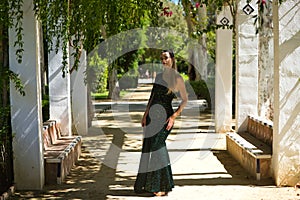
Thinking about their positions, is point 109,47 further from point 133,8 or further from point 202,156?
point 202,156

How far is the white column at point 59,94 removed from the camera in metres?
10.7

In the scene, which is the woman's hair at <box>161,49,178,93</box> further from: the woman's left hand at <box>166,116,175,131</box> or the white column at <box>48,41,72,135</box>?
the white column at <box>48,41,72,135</box>

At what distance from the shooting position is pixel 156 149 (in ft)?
23.1

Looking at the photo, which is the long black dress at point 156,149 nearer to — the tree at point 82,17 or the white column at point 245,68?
the tree at point 82,17

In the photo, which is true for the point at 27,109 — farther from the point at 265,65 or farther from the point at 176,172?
the point at 265,65

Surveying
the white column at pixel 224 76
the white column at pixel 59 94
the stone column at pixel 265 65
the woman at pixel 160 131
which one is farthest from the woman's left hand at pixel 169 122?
the stone column at pixel 265 65

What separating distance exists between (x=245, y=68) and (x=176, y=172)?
12.0ft

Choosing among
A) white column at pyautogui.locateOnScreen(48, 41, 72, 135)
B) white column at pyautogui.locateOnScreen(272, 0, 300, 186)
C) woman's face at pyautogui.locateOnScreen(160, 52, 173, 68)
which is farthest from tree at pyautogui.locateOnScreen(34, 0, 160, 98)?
white column at pyautogui.locateOnScreen(48, 41, 72, 135)

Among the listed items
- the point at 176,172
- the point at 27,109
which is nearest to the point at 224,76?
the point at 176,172

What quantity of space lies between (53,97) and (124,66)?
21682 millimetres

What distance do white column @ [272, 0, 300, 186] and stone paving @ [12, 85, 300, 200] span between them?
0.32 m

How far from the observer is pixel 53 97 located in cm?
1079

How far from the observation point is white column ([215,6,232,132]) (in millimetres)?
13156

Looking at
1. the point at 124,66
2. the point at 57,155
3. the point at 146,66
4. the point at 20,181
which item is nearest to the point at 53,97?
the point at 57,155
